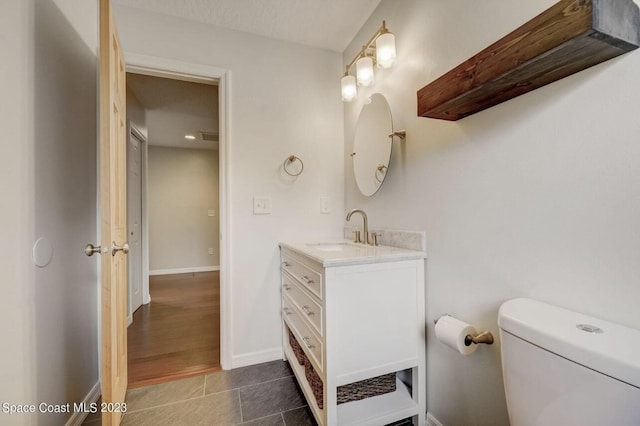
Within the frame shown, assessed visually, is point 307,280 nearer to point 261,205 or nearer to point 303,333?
point 303,333

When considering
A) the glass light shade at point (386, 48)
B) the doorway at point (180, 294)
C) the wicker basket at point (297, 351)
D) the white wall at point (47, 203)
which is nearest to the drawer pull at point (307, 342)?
Result: the wicker basket at point (297, 351)

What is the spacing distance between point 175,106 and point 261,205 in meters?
2.07

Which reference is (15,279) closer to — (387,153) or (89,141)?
(89,141)

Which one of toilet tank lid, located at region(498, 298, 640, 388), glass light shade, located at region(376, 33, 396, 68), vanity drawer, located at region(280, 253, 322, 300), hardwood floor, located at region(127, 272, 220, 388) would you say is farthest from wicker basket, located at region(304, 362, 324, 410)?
glass light shade, located at region(376, 33, 396, 68)

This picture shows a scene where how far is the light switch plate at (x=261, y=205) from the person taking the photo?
1.94 meters

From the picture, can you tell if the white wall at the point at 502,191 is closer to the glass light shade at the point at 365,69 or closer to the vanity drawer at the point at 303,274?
the glass light shade at the point at 365,69

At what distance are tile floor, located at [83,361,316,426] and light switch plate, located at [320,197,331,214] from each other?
3.91 ft

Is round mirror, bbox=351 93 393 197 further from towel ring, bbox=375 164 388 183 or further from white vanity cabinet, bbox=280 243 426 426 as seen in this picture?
white vanity cabinet, bbox=280 243 426 426

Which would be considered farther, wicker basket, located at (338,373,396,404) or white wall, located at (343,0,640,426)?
wicker basket, located at (338,373,396,404)

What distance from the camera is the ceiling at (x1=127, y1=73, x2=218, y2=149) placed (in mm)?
2550

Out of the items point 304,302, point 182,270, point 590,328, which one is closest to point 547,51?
point 590,328

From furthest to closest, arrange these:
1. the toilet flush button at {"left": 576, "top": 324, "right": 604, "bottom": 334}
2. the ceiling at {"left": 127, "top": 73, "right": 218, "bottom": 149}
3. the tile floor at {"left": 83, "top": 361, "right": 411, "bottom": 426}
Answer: the ceiling at {"left": 127, "top": 73, "right": 218, "bottom": 149}
the tile floor at {"left": 83, "top": 361, "right": 411, "bottom": 426}
the toilet flush button at {"left": 576, "top": 324, "right": 604, "bottom": 334}

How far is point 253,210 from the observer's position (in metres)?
1.94

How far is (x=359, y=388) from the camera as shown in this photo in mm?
1354
